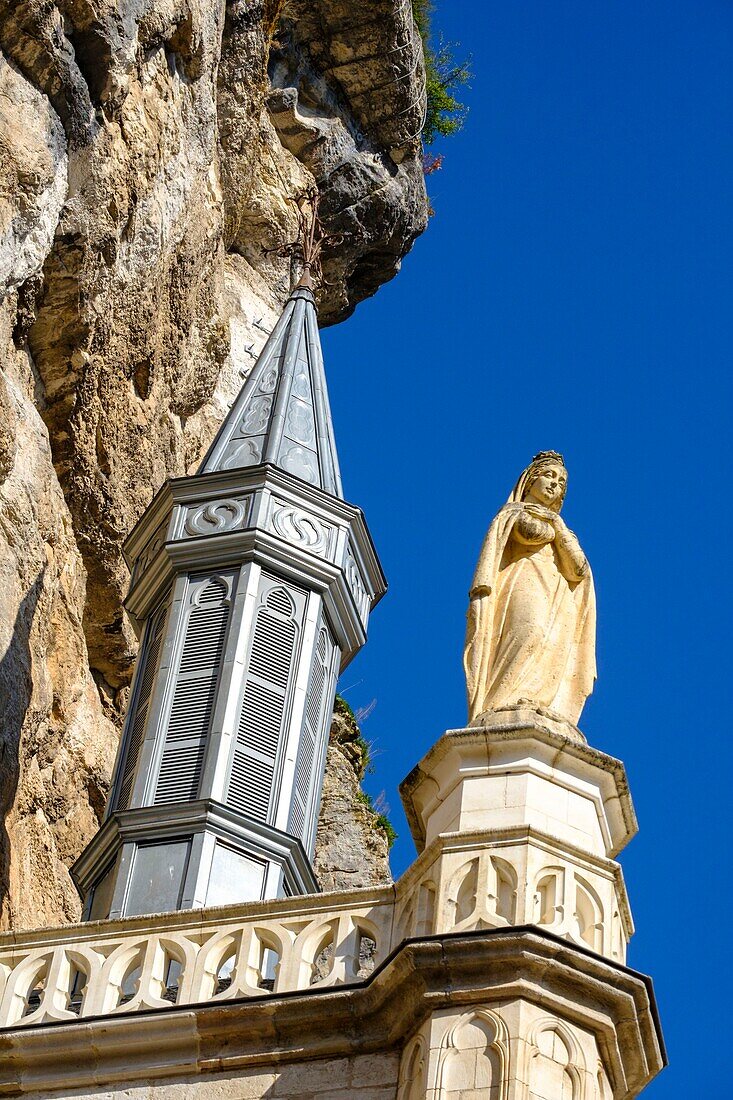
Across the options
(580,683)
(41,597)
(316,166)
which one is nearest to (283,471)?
(41,597)

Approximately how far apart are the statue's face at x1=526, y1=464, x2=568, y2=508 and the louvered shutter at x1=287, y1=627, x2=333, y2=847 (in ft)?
7.94

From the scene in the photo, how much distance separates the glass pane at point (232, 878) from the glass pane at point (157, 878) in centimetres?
16

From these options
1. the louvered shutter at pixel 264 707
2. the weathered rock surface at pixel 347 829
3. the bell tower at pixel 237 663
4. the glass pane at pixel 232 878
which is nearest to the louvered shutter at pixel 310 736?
the bell tower at pixel 237 663

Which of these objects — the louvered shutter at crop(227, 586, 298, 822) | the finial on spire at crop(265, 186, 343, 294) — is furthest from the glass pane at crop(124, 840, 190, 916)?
the finial on spire at crop(265, 186, 343, 294)

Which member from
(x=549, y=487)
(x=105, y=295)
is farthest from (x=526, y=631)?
(x=105, y=295)

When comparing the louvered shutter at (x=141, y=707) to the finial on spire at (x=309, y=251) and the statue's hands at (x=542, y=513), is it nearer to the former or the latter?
the statue's hands at (x=542, y=513)

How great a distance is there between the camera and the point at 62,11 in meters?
13.3

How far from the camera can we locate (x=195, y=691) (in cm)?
1163

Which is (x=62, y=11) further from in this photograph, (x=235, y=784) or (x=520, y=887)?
(x=520, y=887)

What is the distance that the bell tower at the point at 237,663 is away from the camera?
10672 mm

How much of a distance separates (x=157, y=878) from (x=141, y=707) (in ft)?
5.47

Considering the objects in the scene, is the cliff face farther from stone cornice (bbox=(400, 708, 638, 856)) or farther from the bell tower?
stone cornice (bbox=(400, 708, 638, 856))

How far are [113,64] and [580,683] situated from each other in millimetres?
6924

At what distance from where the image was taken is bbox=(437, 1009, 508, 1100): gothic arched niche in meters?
7.19
